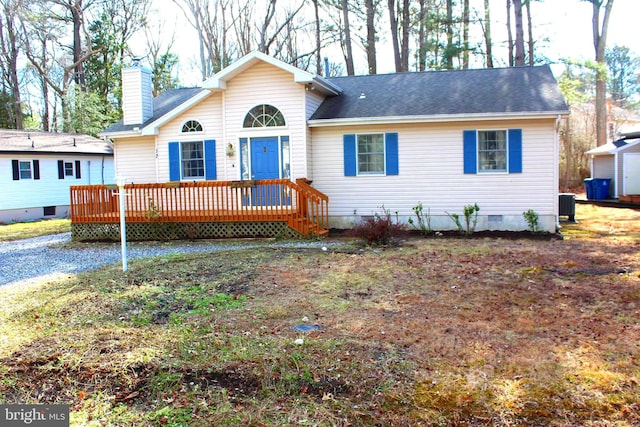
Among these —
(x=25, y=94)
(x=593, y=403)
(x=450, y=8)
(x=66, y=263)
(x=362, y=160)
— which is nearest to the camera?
(x=593, y=403)

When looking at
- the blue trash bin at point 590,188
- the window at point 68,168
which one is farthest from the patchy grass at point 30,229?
the blue trash bin at point 590,188

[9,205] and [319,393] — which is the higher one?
[9,205]

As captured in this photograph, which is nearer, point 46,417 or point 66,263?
point 46,417

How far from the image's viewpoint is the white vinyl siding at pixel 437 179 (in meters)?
12.5

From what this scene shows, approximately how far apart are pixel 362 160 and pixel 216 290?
289 inches

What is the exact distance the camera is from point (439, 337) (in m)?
5.06

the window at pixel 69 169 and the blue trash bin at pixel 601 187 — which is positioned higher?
the window at pixel 69 169

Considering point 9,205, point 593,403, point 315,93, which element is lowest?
point 593,403

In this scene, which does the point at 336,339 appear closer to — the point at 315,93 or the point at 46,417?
the point at 46,417

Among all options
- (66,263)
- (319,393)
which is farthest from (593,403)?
(66,263)

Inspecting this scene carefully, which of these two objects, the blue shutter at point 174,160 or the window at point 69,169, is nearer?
the blue shutter at point 174,160

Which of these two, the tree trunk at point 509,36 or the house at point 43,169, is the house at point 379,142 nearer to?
the house at point 43,169

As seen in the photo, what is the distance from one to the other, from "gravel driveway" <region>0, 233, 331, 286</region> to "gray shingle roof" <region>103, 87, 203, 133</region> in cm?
393

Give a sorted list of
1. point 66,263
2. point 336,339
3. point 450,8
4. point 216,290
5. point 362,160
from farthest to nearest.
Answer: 1. point 450,8
2. point 362,160
3. point 66,263
4. point 216,290
5. point 336,339
